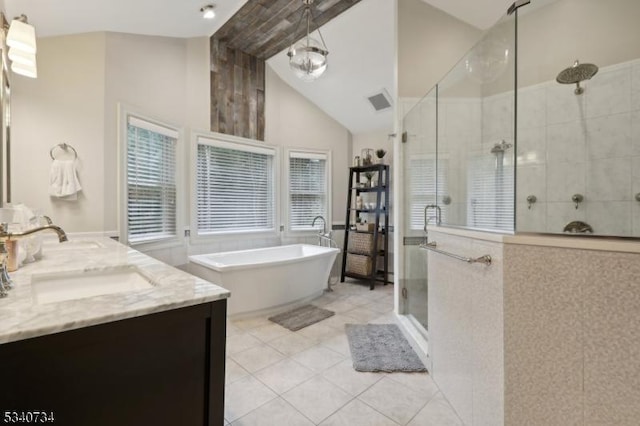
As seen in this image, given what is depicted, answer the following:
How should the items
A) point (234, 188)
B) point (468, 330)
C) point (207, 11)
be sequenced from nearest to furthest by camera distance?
point (468, 330), point (207, 11), point (234, 188)

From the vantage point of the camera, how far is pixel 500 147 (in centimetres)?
196

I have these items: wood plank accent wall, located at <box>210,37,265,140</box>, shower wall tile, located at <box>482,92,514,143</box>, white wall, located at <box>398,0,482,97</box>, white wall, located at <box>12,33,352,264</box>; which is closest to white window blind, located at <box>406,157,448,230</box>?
shower wall tile, located at <box>482,92,514,143</box>

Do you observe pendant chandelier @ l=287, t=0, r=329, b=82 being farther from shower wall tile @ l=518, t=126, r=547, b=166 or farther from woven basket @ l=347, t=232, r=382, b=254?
woven basket @ l=347, t=232, r=382, b=254

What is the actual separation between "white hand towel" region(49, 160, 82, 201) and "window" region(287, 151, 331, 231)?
8.38 ft

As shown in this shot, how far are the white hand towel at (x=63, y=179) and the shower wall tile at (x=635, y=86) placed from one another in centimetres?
429

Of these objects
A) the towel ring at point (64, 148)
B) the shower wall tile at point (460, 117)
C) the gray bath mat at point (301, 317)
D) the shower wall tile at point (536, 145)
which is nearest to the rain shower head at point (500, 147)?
the shower wall tile at point (460, 117)

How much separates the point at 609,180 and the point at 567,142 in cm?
42

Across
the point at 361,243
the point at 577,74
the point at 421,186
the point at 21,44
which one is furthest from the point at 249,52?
the point at 577,74

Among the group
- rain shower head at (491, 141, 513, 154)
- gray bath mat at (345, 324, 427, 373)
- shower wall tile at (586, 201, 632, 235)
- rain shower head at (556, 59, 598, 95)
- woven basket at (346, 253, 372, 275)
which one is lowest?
gray bath mat at (345, 324, 427, 373)

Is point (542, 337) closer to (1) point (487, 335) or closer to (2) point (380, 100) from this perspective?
(1) point (487, 335)

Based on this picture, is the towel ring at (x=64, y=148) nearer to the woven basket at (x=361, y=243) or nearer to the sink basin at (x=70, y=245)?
the sink basin at (x=70, y=245)

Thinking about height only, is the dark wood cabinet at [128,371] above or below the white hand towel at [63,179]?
below

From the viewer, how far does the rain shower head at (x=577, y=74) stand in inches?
89.2

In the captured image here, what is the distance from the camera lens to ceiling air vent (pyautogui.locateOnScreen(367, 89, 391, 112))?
390 centimetres
